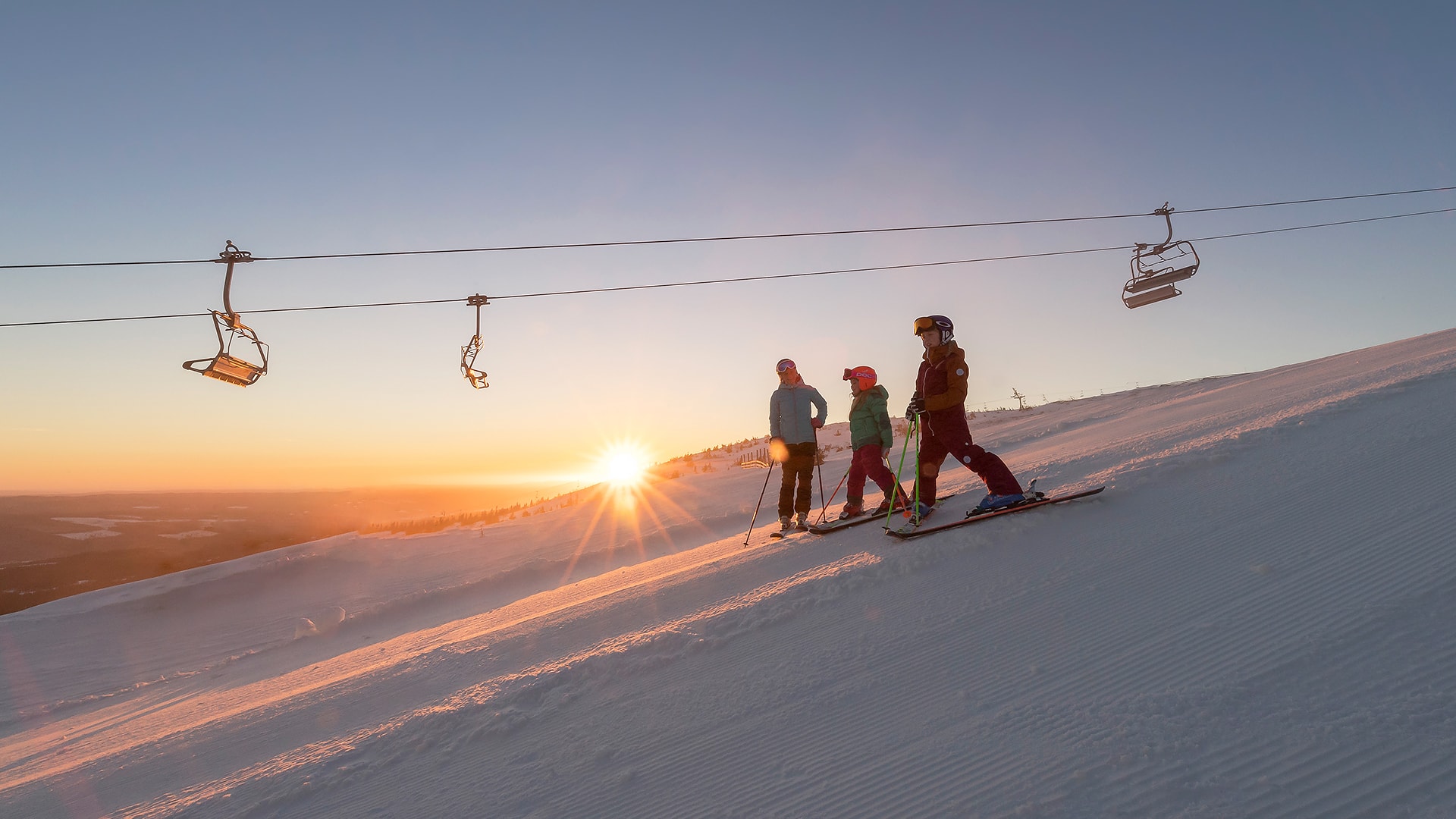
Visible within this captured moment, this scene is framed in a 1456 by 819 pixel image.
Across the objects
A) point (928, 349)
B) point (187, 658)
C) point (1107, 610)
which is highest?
point (928, 349)

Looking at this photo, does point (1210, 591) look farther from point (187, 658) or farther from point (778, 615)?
point (187, 658)

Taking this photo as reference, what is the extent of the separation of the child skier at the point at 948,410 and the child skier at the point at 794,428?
6.40ft

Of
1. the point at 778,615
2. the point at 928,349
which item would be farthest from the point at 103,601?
the point at 928,349

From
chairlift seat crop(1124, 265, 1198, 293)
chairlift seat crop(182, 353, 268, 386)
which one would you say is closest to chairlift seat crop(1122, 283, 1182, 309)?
chairlift seat crop(1124, 265, 1198, 293)

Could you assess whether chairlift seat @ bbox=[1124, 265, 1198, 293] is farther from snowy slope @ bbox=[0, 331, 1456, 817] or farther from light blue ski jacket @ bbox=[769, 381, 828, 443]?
light blue ski jacket @ bbox=[769, 381, 828, 443]

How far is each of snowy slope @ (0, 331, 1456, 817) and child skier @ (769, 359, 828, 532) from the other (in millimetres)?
978

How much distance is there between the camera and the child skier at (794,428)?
8.04 meters

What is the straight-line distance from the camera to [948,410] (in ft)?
19.9

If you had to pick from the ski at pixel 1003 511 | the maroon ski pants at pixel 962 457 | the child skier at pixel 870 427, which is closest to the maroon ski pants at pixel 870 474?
the child skier at pixel 870 427

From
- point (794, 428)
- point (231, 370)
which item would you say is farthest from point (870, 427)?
→ point (231, 370)

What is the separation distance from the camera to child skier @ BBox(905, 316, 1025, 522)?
19.1 feet

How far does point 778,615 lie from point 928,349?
9.52 feet

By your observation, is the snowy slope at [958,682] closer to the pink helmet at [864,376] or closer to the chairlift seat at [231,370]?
the pink helmet at [864,376]

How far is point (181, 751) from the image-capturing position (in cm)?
460
